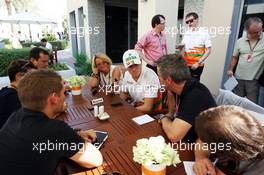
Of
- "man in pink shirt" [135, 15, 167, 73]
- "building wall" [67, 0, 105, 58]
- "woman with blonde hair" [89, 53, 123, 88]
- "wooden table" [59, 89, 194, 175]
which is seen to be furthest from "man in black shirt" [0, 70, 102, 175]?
"building wall" [67, 0, 105, 58]

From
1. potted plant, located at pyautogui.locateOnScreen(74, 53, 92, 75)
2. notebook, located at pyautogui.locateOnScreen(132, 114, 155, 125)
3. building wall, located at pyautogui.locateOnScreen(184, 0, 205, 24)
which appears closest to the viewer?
notebook, located at pyautogui.locateOnScreen(132, 114, 155, 125)

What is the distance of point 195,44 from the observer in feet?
10.4

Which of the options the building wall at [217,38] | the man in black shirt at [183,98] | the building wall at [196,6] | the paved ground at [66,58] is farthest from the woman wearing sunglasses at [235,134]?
the paved ground at [66,58]

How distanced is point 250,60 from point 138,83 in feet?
5.40

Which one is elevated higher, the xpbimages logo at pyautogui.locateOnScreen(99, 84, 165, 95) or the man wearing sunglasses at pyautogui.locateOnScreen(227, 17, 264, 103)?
the man wearing sunglasses at pyautogui.locateOnScreen(227, 17, 264, 103)

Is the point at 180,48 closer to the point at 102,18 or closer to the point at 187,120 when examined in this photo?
the point at 187,120

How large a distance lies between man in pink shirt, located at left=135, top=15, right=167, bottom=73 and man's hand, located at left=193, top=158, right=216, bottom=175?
2.31 m

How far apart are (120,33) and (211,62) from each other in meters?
5.06

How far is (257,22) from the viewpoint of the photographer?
252 centimetres

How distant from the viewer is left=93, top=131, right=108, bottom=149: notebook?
1376 millimetres

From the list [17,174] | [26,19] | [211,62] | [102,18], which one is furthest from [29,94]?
[26,19]

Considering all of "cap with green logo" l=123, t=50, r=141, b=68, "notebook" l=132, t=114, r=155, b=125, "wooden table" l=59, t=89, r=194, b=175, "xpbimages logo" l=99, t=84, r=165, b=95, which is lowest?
"wooden table" l=59, t=89, r=194, b=175

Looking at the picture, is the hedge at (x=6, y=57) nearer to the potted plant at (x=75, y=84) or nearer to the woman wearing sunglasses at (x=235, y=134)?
the potted plant at (x=75, y=84)

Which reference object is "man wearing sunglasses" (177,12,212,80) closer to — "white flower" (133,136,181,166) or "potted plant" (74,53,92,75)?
"white flower" (133,136,181,166)
